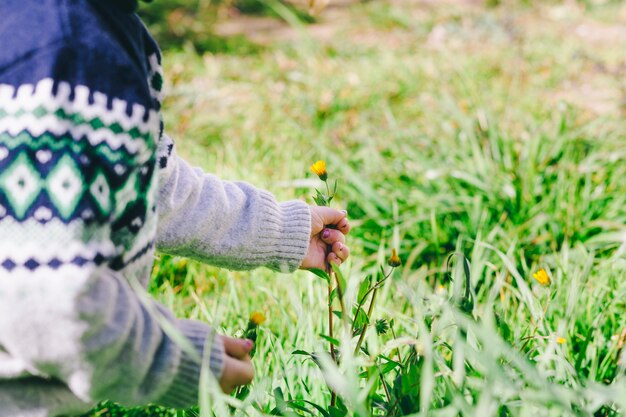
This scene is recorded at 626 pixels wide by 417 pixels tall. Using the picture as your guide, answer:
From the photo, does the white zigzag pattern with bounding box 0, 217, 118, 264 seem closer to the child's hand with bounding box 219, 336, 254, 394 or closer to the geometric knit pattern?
the geometric knit pattern

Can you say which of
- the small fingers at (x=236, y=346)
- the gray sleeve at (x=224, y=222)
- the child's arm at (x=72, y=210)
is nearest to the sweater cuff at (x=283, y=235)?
the gray sleeve at (x=224, y=222)

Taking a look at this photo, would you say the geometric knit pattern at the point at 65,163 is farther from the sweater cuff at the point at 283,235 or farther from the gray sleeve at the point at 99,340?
the sweater cuff at the point at 283,235

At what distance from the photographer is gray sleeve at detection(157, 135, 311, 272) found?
3.69 feet

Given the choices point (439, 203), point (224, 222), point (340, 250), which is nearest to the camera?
point (224, 222)

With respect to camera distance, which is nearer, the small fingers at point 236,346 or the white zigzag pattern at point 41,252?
the white zigzag pattern at point 41,252

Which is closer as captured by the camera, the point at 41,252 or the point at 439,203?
the point at 41,252

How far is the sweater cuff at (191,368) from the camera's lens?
923 mm

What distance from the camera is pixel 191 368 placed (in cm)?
93

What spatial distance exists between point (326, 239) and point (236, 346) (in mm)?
389

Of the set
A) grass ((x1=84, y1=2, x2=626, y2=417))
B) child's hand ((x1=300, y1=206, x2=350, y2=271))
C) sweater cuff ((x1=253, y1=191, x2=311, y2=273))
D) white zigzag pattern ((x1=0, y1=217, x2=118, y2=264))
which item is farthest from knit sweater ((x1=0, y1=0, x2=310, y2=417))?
child's hand ((x1=300, y1=206, x2=350, y2=271))

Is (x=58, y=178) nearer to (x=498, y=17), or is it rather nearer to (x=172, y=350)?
(x=172, y=350)

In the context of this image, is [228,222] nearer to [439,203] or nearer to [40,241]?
[40,241]

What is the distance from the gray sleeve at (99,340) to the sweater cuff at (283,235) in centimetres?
30

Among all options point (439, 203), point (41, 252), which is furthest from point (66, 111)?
point (439, 203)
